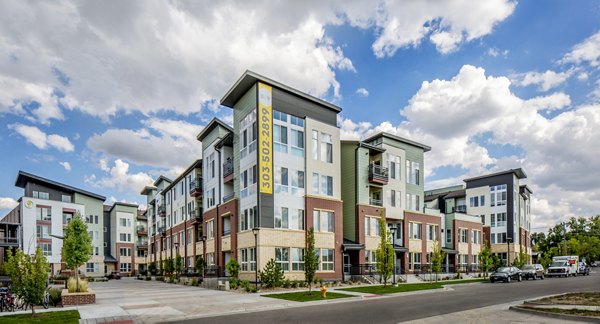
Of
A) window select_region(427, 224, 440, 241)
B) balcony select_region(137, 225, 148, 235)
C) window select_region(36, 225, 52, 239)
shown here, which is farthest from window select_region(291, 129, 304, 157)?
balcony select_region(137, 225, 148, 235)

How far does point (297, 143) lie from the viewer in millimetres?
35000

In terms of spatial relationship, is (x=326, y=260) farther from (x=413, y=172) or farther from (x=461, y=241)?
(x=461, y=241)

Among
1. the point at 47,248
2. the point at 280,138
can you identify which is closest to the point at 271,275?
the point at 280,138

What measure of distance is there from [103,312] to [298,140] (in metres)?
20.6

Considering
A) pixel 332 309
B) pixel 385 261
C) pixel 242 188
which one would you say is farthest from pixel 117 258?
pixel 332 309

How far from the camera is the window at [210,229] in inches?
1622

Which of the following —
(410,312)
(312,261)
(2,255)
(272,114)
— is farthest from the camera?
(2,255)

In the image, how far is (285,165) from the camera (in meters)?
33.9

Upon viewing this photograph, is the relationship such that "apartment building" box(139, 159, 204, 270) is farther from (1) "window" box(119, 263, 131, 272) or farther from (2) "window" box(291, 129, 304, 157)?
(2) "window" box(291, 129, 304, 157)

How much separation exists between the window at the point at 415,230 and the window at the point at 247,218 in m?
19.8

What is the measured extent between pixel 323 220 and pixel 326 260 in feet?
11.1

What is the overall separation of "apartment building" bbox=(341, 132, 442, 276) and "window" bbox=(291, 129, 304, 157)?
23.4 ft

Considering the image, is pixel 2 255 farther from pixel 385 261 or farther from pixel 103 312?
pixel 385 261

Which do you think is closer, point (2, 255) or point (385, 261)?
point (385, 261)
